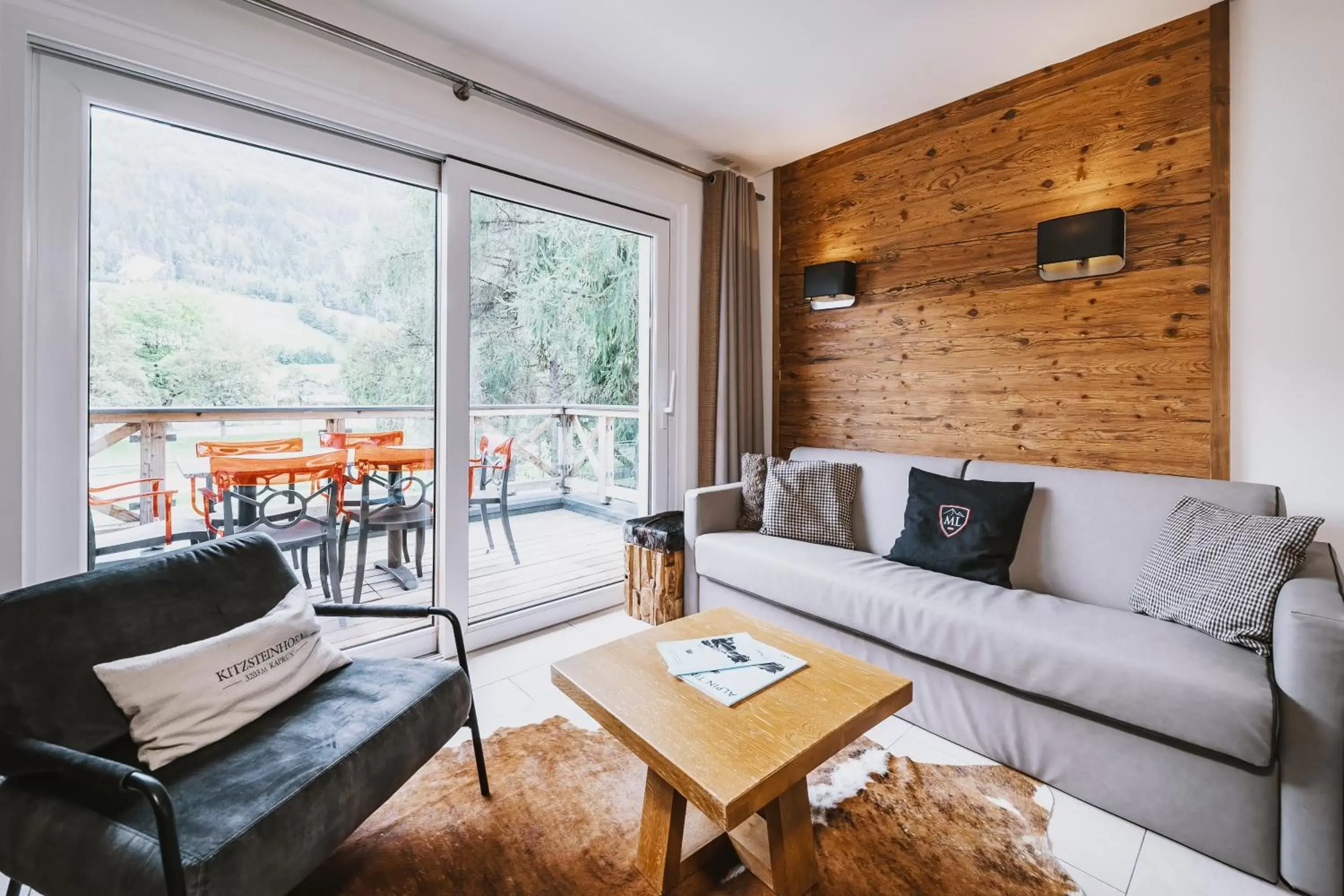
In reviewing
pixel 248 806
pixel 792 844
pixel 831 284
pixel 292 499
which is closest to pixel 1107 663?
pixel 792 844

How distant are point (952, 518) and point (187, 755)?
252cm

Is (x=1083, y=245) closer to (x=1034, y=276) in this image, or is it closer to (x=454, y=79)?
(x=1034, y=276)

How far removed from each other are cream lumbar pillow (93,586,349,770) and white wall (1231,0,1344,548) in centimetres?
321

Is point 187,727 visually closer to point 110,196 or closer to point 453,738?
point 453,738

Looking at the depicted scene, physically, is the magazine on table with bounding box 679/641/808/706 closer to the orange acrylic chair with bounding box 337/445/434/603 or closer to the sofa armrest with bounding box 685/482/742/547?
the sofa armrest with bounding box 685/482/742/547

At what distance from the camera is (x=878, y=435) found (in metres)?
3.27

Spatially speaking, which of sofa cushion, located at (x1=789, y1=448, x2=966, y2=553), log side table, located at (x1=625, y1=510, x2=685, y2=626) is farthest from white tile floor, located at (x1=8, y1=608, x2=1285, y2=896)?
sofa cushion, located at (x1=789, y1=448, x2=966, y2=553)

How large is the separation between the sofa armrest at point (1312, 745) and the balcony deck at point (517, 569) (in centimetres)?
269

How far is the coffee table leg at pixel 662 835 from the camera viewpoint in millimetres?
1400

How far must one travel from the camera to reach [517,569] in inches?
133

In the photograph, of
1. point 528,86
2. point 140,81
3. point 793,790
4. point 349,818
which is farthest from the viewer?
point 528,86

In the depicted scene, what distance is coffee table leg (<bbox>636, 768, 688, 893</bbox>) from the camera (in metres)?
1.40

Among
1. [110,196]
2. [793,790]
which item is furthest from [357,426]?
[793,790]

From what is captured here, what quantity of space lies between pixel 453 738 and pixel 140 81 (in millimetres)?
2404
